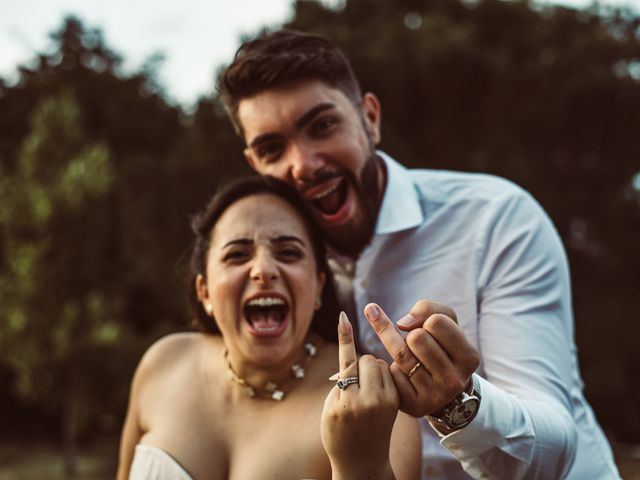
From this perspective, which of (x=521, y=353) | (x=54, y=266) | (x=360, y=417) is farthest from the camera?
(x=54, y=266)

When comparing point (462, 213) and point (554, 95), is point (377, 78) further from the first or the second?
point (462, 213)

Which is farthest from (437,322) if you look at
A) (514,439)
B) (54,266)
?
(54,266)

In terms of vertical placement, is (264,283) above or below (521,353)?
above

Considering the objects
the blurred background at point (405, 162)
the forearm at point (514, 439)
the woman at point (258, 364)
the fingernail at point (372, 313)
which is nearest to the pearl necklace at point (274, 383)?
the woman at point (258, 364)

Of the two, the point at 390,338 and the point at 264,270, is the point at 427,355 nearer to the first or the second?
the point at 390,338

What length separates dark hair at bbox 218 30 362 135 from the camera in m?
3.05

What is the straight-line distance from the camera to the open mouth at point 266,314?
2.61m

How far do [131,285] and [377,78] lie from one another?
20.8 ft

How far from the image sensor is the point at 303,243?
273cm

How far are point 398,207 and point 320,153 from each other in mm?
406

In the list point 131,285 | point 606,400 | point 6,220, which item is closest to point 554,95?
point 606,400

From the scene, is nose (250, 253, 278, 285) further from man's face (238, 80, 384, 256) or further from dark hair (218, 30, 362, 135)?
dark hair (218, 30, 362, 135)

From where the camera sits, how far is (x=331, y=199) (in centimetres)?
305

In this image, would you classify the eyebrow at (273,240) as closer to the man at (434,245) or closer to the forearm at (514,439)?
the man at (434,245)
